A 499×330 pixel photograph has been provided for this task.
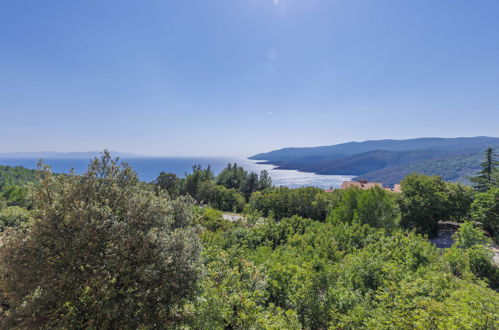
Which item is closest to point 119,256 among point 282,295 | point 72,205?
point 72,205

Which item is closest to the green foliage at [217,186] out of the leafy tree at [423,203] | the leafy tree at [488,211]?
the leafy tree at [423,203]

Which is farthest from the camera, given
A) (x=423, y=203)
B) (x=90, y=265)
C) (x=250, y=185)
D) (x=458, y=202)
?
(x=250, y=185)

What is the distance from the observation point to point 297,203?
36438 mm

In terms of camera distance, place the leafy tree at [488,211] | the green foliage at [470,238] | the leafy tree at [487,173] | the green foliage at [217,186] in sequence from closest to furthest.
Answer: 1. the green foliage at [470,238]
2. the leafy tree at [488,211]
3. the leafy tree at [487,173]
4. the green foliage at [217,186]

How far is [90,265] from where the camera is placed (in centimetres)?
539

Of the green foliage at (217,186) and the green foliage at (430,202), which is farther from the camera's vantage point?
the green foliage at (217,186)

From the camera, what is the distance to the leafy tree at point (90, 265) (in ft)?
17.0

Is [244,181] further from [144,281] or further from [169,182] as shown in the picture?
[144,281]

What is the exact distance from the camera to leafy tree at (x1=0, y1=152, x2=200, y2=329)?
5.17 m

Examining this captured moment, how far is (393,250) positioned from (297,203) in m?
23.3

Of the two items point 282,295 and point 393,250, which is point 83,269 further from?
point 393,250

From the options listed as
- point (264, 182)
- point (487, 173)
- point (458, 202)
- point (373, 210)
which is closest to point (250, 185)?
point (264, 182)

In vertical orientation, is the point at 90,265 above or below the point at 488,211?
above

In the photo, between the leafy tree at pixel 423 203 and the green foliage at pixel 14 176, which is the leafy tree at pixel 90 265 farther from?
the green foliage at pixel 14 176
